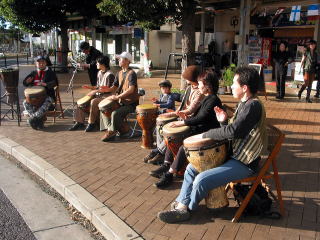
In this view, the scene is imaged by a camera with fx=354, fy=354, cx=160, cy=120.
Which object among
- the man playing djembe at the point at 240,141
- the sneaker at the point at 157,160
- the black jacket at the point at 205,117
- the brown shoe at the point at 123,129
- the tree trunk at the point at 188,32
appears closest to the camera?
the man playing djembe at the point at 240,141

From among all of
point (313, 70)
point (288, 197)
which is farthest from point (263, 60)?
point (288, 197)

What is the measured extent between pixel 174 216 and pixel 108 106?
3413 millimetres

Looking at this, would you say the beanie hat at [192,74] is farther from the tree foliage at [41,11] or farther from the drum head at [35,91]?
the tree foliage at [41,11]

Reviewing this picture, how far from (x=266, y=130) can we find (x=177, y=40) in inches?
863

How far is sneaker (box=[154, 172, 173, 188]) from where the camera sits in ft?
14.4

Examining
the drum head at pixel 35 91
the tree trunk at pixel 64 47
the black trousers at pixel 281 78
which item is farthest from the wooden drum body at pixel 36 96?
the tree trunk at pixel 64 47

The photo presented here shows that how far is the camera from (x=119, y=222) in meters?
3.55

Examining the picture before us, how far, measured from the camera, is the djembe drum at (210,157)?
11.7 feet

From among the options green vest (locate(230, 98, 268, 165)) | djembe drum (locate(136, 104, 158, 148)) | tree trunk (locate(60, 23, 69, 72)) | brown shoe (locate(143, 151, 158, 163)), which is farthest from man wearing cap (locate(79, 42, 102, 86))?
tree trunk (locate(60, 23, 69, 72))

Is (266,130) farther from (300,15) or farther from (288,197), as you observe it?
(300,15)

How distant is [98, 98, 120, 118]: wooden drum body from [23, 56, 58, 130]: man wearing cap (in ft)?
5.44

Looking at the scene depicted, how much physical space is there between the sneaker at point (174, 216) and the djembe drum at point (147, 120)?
8.12 ft

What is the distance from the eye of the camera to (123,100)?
21.5ft

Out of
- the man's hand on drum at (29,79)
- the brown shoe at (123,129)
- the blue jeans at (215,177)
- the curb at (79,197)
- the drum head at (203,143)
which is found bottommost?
the curb at (79,197)
